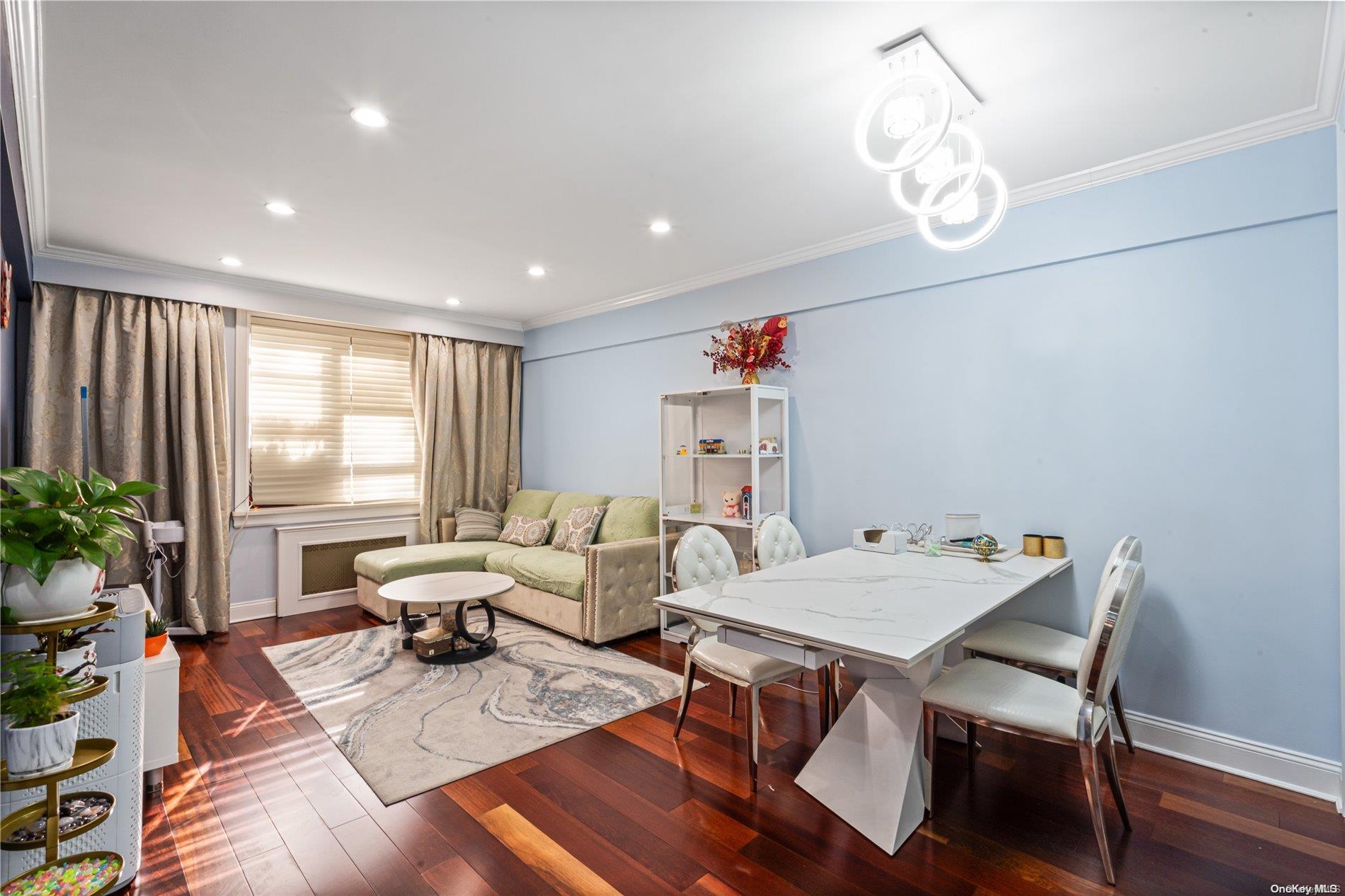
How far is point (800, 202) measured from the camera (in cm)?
317

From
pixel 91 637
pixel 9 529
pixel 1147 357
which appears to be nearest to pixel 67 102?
pixel 9 529

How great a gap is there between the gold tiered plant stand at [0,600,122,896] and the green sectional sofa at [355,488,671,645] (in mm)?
2586

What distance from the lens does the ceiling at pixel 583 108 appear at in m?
1.84

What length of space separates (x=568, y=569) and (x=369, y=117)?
114 inches

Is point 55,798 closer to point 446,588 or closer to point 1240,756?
point 446,588

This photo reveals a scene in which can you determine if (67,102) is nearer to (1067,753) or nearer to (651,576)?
(651,576)

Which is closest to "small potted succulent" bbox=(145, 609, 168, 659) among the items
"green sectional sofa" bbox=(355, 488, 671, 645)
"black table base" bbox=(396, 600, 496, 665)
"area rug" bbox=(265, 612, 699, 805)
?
"area rug" bbox=(265, 612, 699, 805)

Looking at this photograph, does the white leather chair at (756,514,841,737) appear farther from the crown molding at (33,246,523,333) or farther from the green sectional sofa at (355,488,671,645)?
the crown molding at (33,246,523,333)

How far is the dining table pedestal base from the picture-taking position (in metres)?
2.08

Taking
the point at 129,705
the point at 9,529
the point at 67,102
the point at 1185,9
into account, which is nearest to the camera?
the point at 9,529

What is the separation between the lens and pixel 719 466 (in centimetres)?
449

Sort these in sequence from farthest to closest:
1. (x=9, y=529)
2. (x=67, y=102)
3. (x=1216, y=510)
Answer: (x=1216, y=510) < (x=67, y=102) < (x=9, y=529)

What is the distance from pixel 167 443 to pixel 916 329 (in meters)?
4.80

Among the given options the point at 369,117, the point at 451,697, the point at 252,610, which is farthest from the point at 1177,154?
the point at 252,610
